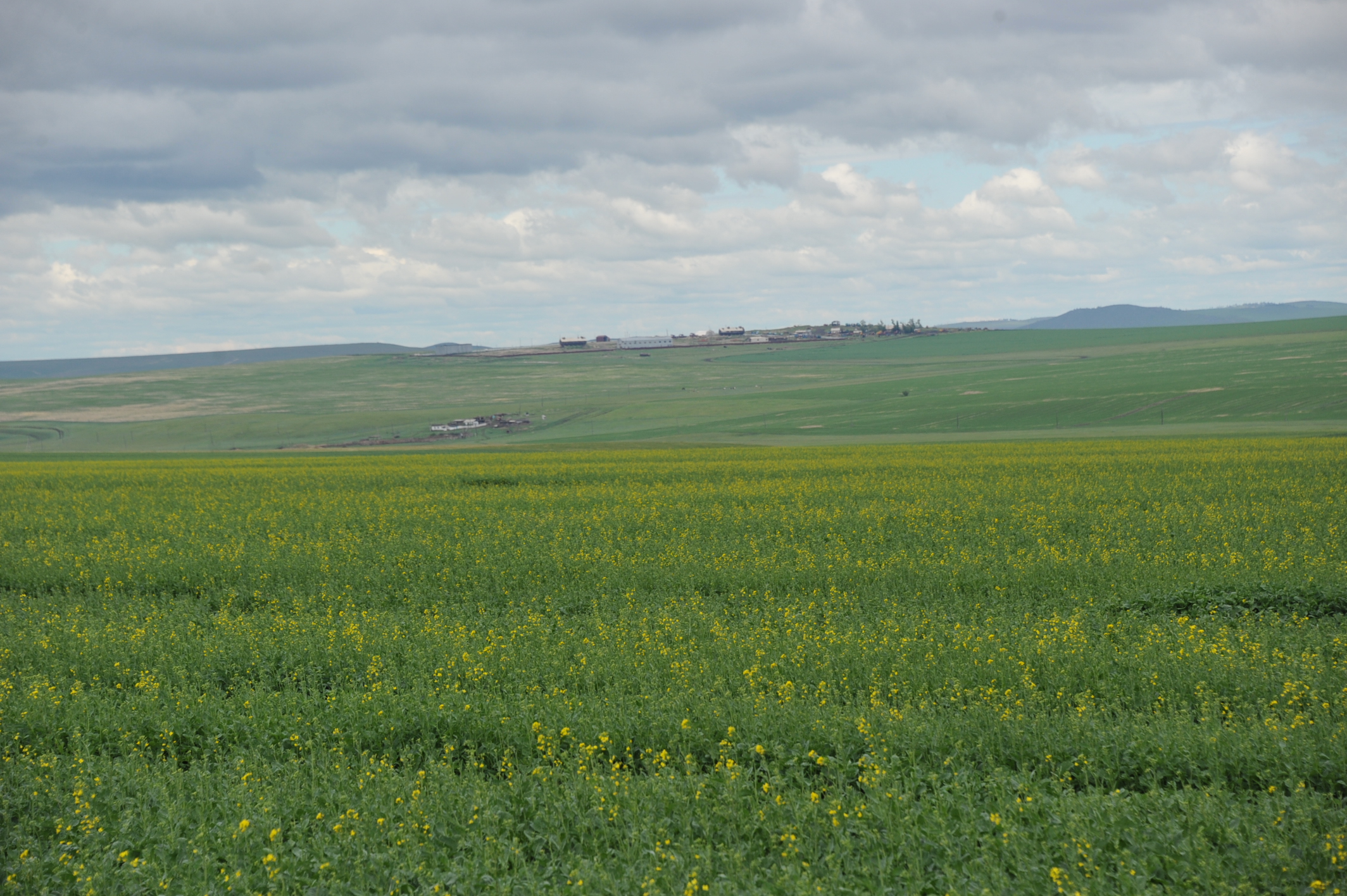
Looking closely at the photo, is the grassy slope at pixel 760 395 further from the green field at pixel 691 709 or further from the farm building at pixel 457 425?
the green field at pixel 691 709

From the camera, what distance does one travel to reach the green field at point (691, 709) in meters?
6.10

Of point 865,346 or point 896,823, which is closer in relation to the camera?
point 896,823

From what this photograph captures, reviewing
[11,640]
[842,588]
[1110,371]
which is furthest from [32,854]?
[1110,371]

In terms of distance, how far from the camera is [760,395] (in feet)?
413

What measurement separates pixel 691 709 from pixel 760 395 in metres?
119

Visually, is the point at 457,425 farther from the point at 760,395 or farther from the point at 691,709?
the point at 691,709

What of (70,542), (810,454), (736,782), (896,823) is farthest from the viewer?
(810,454)

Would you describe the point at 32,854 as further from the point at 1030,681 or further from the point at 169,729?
the point at 1030,681

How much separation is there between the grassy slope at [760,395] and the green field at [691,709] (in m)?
56.1

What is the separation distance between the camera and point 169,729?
844 centimetres

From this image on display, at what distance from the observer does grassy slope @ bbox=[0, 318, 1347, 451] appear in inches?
3275

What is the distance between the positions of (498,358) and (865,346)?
82.0 metres

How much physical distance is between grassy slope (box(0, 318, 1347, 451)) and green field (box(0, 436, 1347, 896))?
184ft

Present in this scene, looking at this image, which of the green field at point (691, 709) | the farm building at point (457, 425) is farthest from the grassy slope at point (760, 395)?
the green field at point (691, 709)
